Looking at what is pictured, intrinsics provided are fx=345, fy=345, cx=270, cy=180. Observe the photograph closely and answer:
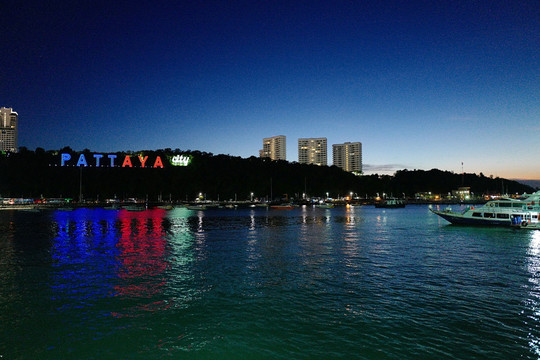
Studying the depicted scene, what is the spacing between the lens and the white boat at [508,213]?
53.3 m

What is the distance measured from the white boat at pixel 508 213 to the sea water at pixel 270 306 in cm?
2708

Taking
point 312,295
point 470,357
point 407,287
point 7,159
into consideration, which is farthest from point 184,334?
point 7,159

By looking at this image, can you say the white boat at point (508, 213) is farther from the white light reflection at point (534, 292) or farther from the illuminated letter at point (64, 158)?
the illuminated letter at point (64, 158)

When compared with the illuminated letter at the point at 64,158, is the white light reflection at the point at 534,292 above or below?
below

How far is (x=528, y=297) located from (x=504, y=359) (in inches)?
339

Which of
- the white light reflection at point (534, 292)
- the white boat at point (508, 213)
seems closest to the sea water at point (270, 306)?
the white light reflection at point (534, 292)

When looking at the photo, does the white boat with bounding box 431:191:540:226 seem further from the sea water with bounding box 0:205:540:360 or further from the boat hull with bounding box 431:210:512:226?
the sea water with bounding box 0:205:540:360

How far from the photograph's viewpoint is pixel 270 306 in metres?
16.6

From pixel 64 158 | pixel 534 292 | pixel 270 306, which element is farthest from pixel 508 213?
pixel 64 158

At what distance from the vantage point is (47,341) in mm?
12781

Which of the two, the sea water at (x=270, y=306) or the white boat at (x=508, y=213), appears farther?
the white boat at (x=508, y=213)

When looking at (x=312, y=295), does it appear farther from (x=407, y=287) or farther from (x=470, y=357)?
(x=470, y=357)

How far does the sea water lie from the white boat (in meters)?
27.1

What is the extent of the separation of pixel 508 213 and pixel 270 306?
5372 centimetres
